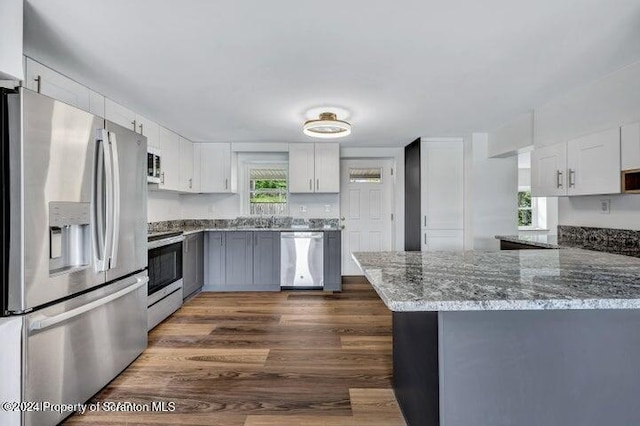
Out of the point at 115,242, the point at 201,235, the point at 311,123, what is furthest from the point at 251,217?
the point at 115,242

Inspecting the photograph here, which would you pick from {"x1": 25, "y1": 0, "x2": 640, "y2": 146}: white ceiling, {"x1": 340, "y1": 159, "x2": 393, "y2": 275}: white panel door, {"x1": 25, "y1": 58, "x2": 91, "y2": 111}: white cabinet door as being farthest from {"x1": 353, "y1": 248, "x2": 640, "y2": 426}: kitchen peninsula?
{"x1": 340, "y1": 159, "x2": 393, "y2": 275}: white panel door

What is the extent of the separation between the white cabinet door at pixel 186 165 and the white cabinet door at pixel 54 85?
5.75 ft

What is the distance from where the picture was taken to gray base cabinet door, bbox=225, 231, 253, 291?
175 inches

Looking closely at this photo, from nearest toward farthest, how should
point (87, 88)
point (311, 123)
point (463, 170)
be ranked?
point (87, 88) < point (311, 123) < point (463, 170)

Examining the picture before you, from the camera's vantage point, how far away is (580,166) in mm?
2541

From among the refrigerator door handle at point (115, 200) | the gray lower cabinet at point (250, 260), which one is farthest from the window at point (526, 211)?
the refrigerator door handle at point (115, 200)

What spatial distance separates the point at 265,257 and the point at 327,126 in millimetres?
2168

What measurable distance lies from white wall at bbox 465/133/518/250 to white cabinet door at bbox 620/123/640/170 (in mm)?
1961

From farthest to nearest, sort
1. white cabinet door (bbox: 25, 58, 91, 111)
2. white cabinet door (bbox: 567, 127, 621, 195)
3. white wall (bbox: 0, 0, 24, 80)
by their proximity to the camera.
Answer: white cabinet door (bbox: 567, 127, 621, 195) < white cabinet door (bbox: 25, 58, 91, 111) < white wall (bbox: 0, 0, 24, 80)

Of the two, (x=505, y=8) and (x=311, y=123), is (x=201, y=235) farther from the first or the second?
(x=505, y=8)

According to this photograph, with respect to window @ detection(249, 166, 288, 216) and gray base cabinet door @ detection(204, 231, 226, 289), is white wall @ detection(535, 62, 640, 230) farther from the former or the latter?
gray base cabinet door @ detection(204, 231, 226, 289)

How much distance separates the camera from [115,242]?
6.54ft

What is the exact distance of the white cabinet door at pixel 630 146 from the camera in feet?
6.88

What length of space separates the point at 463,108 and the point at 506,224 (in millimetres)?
1860
